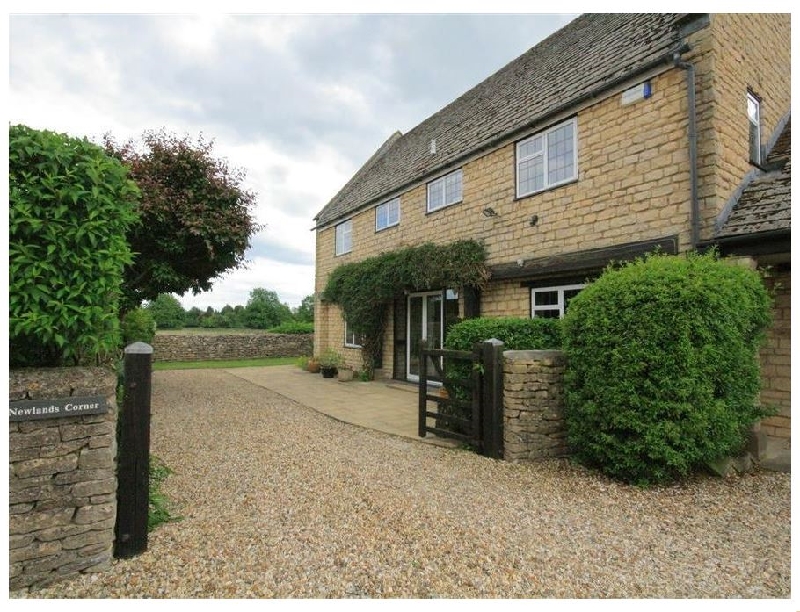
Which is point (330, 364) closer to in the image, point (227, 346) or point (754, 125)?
point (227, 346)

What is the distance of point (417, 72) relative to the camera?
30.1 feet

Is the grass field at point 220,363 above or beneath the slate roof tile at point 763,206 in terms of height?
beneath

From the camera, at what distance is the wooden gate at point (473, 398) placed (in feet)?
17.1

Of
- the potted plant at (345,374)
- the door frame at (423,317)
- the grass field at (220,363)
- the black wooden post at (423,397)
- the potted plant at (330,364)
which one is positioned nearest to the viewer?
the black wooden post at (423,397)

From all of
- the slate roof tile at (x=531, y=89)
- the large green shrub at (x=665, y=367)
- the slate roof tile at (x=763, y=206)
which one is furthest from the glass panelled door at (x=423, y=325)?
the slate roof tile at (x=763, y=206)

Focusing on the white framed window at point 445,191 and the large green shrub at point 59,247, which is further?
the white framed window at point 445,191

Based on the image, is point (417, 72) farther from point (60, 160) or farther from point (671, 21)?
point (60, 160)

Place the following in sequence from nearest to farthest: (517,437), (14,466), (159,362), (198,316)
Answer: (14,466) < (517,437) < (159,362) < (198,316)

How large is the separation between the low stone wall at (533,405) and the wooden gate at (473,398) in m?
0.11

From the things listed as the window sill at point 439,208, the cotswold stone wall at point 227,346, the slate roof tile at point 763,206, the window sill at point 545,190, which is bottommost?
the cotswold stone wall at point 227,346

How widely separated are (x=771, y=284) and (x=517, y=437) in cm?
417

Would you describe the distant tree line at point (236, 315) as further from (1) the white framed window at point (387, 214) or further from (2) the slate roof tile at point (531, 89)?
(2) the slate roof tile at point (531, 89)

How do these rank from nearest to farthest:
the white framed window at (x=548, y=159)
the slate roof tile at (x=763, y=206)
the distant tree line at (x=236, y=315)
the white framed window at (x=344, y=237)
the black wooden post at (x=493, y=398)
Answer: the black wooden post at (x=493, y=398) < the slate roof tile at (x=763, y=206) < the white framed window at (x=548, y=159) < the white framed window at (x=344, y=237) < the distant tree line at (x=236, y=315)

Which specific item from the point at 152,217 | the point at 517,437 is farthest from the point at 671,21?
the point at 152,217
